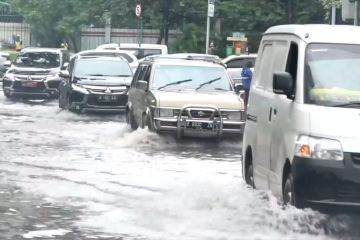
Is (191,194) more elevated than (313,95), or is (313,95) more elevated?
(313,95)

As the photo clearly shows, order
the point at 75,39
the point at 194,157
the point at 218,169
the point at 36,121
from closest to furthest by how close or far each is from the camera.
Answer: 1. the point at 218,169
2. the point at 194,157
3. the point at 36,121
4. the point at 75,39

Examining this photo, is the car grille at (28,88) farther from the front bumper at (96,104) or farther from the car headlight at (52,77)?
the front bumper at (96,104)

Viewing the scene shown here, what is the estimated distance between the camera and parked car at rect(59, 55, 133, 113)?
21531 mm

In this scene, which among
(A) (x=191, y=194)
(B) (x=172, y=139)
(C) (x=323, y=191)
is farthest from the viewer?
(B) (x=172, y=139)

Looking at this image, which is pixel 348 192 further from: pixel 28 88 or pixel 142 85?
pixel 28 88

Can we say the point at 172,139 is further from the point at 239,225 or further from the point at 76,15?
the point at 76,15

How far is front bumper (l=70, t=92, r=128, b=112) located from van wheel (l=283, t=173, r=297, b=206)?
533 inches

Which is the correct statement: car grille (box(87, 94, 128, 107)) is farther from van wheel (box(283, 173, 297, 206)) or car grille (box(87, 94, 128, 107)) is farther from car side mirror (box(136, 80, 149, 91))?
van wheel (box(283, 173, 297, 206))

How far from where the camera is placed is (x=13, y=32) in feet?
192

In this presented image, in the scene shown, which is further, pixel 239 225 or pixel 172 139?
pixel 172 139

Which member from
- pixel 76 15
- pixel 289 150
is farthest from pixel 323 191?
pixel 76 15

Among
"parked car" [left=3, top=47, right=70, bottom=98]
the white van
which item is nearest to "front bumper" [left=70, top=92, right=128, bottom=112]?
"parked car" [left=3, top=47, right=70, bottom=98]

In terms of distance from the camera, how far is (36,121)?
818 inches

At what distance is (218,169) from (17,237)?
18.4 feet
